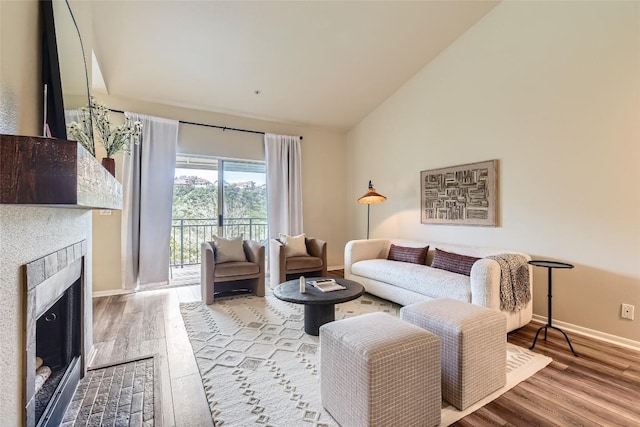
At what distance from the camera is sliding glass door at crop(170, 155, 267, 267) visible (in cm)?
461

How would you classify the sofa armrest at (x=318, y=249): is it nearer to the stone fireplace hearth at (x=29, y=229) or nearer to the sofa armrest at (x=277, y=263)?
the sofa armrest at (x=277, y=263)

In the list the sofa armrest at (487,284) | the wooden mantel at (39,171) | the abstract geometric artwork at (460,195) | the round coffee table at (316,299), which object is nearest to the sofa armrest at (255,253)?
the round coffee table at (316,299)

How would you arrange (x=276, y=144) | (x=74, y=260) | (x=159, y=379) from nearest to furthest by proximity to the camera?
(x=74, y=260) < (x=159, y=379) < (x=276, y=144)

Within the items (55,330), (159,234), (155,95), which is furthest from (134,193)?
(55,330)

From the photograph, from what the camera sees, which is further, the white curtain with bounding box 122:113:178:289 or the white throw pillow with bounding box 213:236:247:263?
the white curtain with bounding box 122:113:178:289

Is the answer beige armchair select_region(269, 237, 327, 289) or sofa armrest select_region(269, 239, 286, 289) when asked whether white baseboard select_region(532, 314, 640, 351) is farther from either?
sofa armrest select_region(269, 239, 286, 289)

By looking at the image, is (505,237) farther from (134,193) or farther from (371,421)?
(134,193)

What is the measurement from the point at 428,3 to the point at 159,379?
4.12 meters

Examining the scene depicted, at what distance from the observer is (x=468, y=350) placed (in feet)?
5.43

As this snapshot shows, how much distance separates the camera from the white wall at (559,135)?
2434mm

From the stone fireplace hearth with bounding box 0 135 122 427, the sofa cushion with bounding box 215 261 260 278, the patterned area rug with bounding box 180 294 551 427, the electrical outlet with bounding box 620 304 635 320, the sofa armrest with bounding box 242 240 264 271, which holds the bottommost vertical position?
the patterned area rug with bounding box 180 294 551 427

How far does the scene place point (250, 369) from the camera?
2086 mm

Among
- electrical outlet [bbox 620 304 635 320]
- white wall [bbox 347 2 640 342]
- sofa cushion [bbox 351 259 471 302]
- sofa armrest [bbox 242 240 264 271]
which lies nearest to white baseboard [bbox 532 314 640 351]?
white wall [bbox 347 2 640 342]

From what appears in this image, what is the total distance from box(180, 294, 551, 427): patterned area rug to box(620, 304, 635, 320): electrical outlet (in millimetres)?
889
